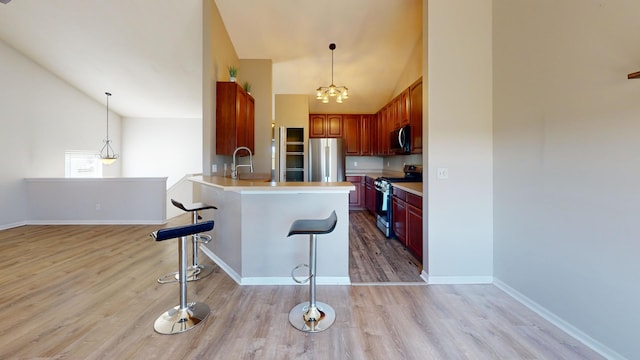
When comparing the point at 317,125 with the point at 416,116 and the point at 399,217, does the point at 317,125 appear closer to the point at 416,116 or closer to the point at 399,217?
the point at 416,116

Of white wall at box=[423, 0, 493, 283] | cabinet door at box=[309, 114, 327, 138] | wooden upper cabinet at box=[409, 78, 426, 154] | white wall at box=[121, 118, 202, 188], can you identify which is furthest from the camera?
white wall at box=[121, 118, 202, 188]

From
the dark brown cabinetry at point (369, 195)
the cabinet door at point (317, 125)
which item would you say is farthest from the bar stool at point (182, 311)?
the cabinet door at point (317, 125)

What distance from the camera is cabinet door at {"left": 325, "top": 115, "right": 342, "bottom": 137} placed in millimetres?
6570

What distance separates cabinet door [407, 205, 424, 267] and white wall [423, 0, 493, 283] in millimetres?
387

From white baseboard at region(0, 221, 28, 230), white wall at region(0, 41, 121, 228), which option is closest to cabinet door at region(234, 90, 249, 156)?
white wall at region(0, 41, 121, 228)

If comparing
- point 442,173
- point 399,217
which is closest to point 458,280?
point 442,173

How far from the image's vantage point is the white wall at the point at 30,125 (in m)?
4.57

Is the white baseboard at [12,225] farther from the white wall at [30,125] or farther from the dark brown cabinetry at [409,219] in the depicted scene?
the dark brown cabinetry at [409,219]

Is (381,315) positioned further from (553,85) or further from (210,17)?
(210,17)

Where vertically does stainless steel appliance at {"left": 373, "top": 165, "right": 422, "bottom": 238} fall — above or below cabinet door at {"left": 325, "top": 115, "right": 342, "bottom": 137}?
below

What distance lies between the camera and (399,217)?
3.75 meters

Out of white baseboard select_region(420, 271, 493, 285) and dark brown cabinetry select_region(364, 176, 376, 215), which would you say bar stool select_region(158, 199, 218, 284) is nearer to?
white baseboard select_region(420, 271, 493, 285)

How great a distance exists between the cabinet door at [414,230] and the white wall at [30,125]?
6.80 m

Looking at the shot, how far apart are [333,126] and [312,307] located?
5.14 m
